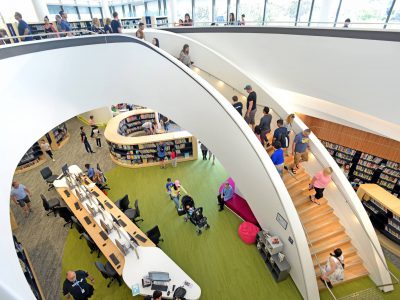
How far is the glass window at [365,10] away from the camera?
24.5 feet

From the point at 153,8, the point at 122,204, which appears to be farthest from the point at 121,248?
the point at 153,8

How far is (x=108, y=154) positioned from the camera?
37.6ft

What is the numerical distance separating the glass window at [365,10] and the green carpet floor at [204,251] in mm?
7462

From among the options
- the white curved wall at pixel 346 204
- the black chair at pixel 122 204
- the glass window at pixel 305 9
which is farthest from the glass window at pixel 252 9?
the black chair at pixel 122 204

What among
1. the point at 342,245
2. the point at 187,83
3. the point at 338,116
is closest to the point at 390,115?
the point at 338,116

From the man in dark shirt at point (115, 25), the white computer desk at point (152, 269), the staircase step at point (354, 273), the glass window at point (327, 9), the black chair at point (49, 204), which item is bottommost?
the staircase step at point (354, 273)

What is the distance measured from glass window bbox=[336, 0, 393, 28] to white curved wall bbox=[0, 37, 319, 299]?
18.4ft

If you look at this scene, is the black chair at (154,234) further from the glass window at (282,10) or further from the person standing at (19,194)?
the glass window at (282,10)

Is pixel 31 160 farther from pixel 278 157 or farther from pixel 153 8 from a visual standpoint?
pixel 153 8

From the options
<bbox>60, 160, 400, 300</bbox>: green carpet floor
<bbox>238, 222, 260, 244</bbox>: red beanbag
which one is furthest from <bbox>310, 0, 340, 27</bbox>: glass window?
<bbox>238, 222, 260, 244</bbox>: red beanbag

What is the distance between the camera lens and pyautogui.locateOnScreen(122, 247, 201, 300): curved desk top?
4812 mm

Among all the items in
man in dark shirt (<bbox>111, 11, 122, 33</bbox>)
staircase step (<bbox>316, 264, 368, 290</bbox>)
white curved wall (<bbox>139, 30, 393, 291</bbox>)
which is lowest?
staircase step (<bbox>316, 264, 368, 290</bbox>)

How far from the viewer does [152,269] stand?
17.2 feet

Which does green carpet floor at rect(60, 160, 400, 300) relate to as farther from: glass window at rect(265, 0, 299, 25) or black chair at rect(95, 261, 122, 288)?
glass window at rect(265, 0, 299, 25)
